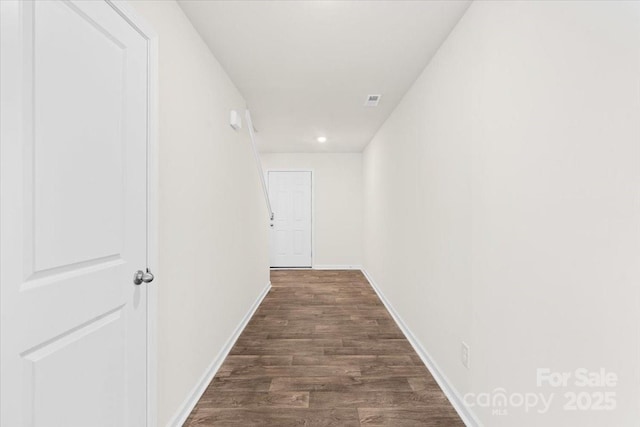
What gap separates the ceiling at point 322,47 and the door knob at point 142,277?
1507 millimetres

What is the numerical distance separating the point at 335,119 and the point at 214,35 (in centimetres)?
211

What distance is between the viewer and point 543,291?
3.89 ft

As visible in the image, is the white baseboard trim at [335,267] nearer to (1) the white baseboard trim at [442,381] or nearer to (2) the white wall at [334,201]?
(2) the white wall at [334,201]

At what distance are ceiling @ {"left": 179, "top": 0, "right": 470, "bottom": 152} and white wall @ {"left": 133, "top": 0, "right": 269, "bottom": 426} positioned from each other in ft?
0.64

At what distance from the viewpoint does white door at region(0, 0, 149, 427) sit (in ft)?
2.74

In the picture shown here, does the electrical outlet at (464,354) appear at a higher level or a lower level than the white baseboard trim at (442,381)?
higher

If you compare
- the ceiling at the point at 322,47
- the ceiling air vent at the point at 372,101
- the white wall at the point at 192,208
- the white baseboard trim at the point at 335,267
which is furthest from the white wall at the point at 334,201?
the white wall at the point at 192,208

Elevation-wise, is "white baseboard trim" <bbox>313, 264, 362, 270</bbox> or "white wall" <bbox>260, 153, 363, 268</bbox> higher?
"white wall" <bbox>260, 153, 363, 268</bbox>

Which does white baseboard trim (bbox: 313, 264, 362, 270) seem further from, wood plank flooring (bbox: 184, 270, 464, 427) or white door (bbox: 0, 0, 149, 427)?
white door (bbox: 0, 0, 149, 427)

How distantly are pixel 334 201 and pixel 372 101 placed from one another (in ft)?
10.5

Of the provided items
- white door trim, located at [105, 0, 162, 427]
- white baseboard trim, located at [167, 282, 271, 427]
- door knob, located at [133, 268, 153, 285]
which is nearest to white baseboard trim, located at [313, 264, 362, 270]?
white baseboard trim, located at [167, 282, 271, 427]

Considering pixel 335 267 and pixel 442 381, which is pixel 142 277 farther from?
pixel 335 267

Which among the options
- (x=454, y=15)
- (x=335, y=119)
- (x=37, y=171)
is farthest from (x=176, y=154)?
(x=335, y=119)

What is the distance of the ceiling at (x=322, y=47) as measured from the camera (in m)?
1.83
